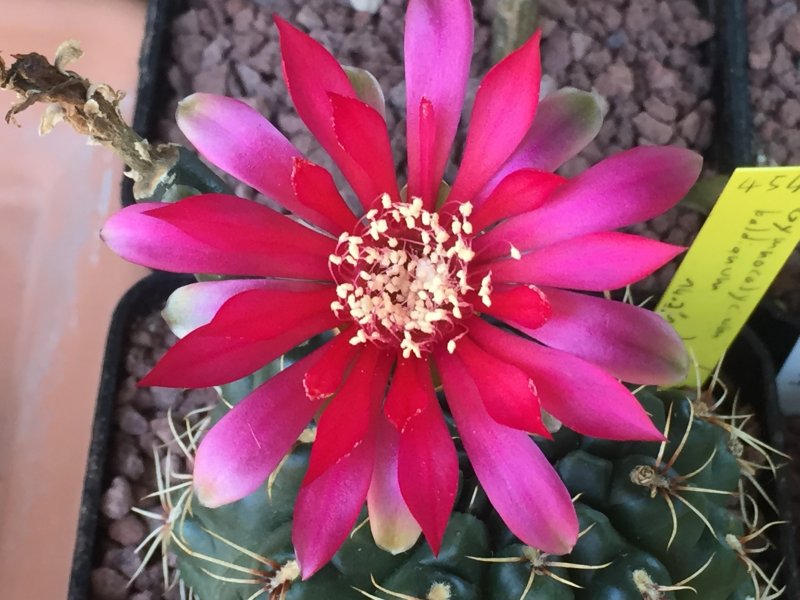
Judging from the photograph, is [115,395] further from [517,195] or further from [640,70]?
[640,70]

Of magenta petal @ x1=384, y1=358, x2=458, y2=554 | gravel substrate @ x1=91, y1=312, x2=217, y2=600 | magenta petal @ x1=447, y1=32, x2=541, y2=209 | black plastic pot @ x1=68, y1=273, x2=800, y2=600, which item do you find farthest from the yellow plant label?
gravel substrate @ x1=91, y1=312, x2=217, y2=600

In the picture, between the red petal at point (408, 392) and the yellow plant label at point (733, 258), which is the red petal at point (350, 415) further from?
the yellow plant label at point (733, 258)

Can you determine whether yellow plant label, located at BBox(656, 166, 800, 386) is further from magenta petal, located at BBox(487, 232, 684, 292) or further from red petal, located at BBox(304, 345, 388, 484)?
red petal, located at BBox(304, 345, 388, 484)

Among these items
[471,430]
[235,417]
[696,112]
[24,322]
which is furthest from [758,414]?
[24,322]

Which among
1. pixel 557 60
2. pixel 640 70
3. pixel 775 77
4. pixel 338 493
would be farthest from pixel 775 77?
pixel 338 493

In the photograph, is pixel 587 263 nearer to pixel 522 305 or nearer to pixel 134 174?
pixel 522 305

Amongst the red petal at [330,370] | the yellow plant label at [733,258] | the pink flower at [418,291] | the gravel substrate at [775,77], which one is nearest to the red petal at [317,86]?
the pink flower at [418,291]
